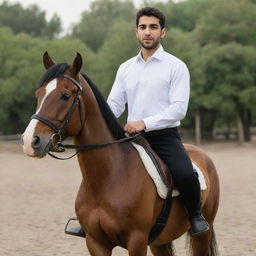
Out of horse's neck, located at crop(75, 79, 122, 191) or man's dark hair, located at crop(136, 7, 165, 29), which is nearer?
horse's neck, located at crop(75, 79, 122, 191)

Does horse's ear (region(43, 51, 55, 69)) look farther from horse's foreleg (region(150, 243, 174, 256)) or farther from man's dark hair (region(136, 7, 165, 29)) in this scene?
horse's foreleg (region(150, 243, 174, 256))

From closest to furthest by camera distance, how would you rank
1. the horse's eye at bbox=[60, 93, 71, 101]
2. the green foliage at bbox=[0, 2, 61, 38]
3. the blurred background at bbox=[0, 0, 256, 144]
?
the horse's eye at bbox=[60, 93, 71, 101] → the blurred background at bbox=[0, 0, 256, 144] → the green foliage at bbox=[0, 2, 61, 38]

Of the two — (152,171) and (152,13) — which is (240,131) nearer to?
(152,13)

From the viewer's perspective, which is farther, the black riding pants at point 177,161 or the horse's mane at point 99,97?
the black riding pants at point 177,161

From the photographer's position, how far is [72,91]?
170 inches

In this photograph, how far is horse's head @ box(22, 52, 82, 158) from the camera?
4.07 m

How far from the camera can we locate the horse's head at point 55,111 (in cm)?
407

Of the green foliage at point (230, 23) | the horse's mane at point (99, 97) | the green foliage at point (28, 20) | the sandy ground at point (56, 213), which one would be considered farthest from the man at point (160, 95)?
the green foliage at point (28, 20)

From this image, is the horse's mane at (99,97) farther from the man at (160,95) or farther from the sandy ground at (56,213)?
the sandy ground at (56,213)

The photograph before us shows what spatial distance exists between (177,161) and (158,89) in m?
0.63

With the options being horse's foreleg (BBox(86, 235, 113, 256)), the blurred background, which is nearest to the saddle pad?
horse's foreleg (BBox(86, 235, 113, 256))

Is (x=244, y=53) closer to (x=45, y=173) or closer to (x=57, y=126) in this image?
(x=45, y=173)

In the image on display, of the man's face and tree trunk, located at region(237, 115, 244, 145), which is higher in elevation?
the man's face

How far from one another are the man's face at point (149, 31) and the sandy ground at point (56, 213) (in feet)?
12.6
